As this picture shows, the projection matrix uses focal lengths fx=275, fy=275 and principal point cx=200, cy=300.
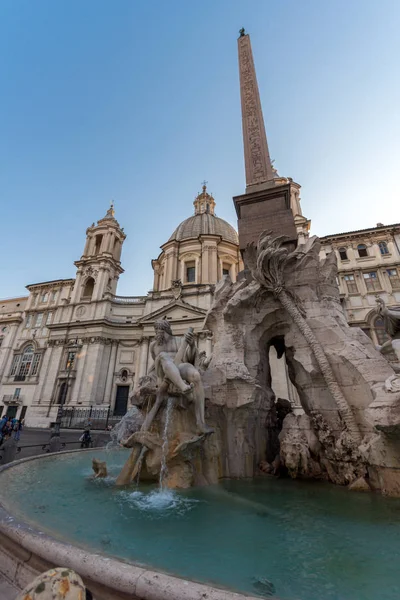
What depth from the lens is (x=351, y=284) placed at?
2628 centimetres

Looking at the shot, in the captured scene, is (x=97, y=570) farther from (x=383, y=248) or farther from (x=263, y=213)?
Answer: (x=383, y=248)

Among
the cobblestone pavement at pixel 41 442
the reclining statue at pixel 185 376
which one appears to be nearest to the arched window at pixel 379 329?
the cobblestone pavement at pixel 41 442

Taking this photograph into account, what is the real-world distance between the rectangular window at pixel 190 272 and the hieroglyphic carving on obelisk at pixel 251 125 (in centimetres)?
2572

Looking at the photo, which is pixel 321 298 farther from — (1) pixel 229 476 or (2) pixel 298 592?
(2) pixel 298 592

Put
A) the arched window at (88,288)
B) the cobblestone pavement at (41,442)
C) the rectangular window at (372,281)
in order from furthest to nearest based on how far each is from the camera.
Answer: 1. the arched window at (88,288)
2. the rectangular window at (372,281)
3. the cobblestone pavement at (41,442)

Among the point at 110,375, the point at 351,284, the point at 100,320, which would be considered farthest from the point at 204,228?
the point at 110,375

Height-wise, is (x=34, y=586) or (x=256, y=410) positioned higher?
(x=256, y=410)

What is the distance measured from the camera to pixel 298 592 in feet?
5.98

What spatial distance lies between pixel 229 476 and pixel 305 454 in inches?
54.9

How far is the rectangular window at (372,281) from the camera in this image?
83.0 feet

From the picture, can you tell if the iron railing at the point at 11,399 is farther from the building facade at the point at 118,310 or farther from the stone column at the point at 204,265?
the stone column at the point at 204,265

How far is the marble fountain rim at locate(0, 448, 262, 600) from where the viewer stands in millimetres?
1484

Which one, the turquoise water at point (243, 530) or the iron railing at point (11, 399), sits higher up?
the iron railing at point (11, 399)

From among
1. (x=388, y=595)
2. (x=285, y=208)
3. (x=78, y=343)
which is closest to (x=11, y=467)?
(x=388, y=595)
